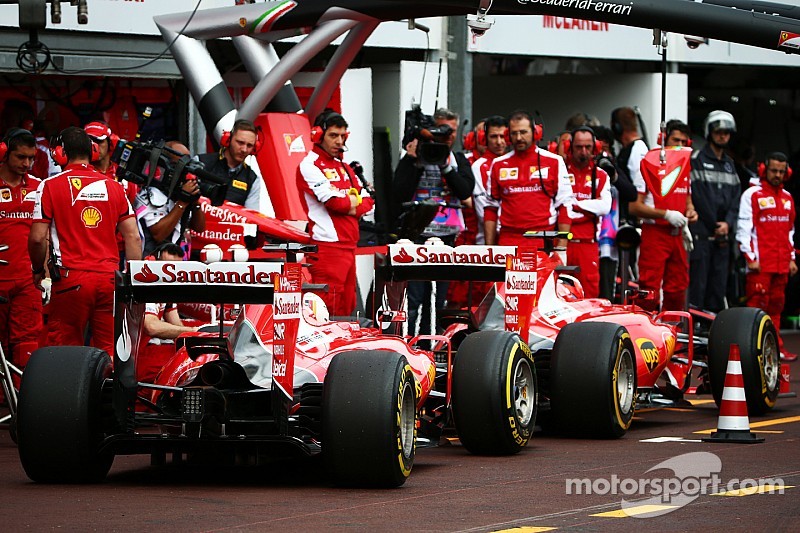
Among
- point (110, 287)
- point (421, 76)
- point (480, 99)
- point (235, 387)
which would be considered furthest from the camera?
point (480, 99)

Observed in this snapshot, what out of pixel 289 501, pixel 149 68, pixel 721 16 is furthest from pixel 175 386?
pixel 149 68

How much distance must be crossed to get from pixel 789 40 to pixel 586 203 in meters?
2.75

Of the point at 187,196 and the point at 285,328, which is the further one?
the point at 187,196

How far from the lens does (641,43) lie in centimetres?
2158

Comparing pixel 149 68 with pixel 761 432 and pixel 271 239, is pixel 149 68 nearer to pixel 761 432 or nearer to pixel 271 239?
pixel 271 239

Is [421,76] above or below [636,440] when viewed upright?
above

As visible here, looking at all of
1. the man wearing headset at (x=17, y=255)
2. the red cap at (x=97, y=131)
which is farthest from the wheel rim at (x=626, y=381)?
the man wearing headset at (x=17, y=255)

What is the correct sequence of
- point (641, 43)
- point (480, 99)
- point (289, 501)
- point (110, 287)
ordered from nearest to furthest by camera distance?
1. point (289, 501)
2. point (110, 287)
3. point (641, 43)
4. point (480, 99)

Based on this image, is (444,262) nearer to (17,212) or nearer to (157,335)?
(157,335)

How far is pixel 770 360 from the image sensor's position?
12844 millimetres

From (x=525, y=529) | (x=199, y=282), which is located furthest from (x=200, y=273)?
(x=525, y=529)

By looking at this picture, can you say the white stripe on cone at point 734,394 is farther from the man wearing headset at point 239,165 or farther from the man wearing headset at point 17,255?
the man wearing headset at point 17,255

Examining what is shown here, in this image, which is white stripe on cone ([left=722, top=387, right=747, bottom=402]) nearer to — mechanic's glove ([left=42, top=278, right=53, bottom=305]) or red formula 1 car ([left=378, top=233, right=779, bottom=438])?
red formula 1 car ([left=378, top=233, right=779, bottom=438])

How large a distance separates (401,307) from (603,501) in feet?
11.0
